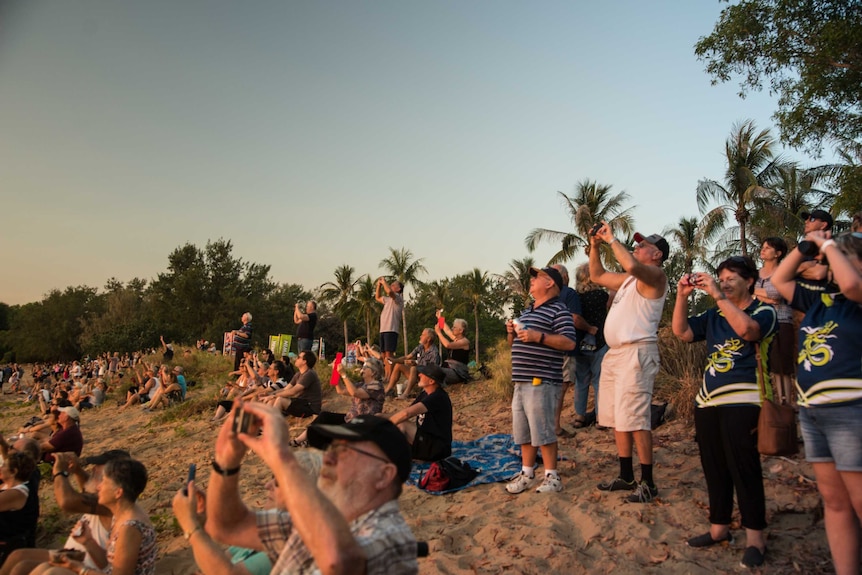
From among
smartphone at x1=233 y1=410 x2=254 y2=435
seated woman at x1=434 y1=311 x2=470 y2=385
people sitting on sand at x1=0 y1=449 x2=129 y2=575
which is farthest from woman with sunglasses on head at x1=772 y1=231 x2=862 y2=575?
seated woman at x1=434 y1=311 x2=470 y2=385

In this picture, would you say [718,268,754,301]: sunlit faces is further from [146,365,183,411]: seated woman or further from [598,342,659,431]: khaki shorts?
[146,365,183,411]: seated woman

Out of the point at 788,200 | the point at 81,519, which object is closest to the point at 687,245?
the point at 788,200

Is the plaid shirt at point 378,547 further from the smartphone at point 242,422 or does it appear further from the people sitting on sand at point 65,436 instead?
the people sitting on sand at point 65,436

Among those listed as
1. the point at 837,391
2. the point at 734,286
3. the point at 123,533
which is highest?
the point at 734,286

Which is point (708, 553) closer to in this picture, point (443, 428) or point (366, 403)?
point (443, 428)

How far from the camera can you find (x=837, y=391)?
264cm

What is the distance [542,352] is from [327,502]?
3.39 m

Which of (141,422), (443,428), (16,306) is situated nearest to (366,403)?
(443,428)

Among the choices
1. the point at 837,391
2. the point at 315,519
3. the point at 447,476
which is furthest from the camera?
the point at 447,476

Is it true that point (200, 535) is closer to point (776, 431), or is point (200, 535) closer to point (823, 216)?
point (776, 431)

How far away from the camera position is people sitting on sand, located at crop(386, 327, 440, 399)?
31.1 feet

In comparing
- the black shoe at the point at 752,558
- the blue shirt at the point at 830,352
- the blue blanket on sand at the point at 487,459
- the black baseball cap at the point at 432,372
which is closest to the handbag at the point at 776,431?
the blue shirt at the point at 830,352

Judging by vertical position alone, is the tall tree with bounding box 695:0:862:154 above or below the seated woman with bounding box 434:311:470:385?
above

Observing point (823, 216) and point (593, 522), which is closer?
point (823, 216)
